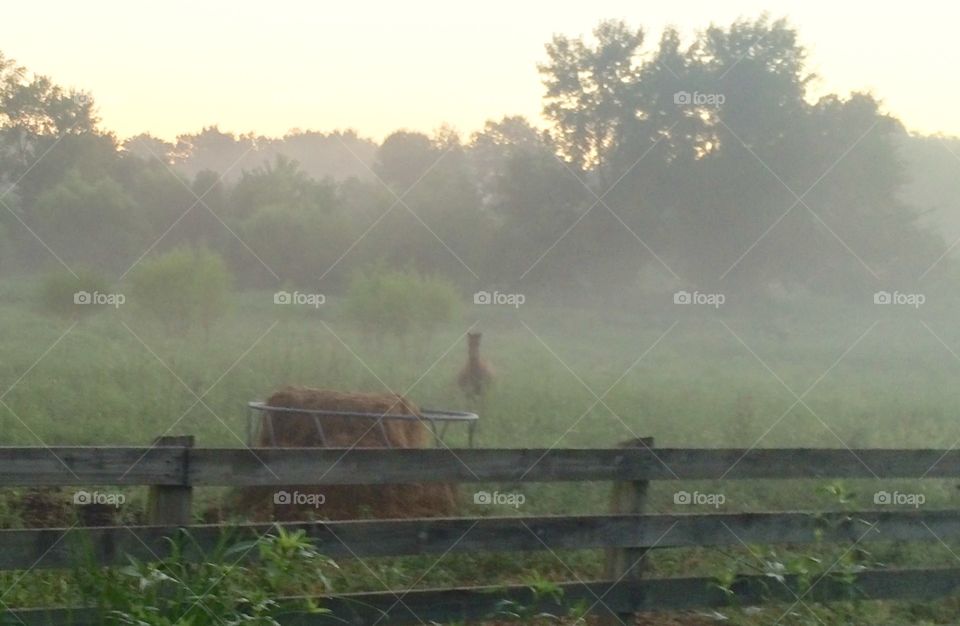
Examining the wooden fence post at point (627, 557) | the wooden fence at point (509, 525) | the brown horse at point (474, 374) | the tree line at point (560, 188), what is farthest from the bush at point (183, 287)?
the wooden fence post at point (627, 557)

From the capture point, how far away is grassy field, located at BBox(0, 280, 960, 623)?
384 inches

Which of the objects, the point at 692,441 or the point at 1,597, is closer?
the point at 1,597

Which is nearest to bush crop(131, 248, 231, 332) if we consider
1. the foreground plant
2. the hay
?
the hay

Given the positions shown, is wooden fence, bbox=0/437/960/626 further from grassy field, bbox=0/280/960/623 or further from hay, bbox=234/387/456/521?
hay, bbox=234/387/456/521

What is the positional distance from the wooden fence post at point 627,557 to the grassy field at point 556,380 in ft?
5.67

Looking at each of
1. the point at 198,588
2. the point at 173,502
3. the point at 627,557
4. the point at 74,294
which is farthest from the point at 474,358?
the point at 198,588

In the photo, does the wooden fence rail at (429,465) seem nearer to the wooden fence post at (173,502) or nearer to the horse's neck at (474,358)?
the wooden fence post at (173,502)

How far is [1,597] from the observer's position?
4.93 metres

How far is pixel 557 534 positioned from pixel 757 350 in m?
8.54

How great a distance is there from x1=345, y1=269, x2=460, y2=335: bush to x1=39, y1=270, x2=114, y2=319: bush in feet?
8.08

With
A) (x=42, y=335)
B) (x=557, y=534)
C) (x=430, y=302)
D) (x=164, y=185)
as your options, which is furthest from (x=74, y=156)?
(x=557, y=534)

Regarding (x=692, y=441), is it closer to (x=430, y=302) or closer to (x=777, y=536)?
(x=430, y=302)

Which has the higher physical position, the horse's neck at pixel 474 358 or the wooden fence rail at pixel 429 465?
the horse's neck at pixel 474 358

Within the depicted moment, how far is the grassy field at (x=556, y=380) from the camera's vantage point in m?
9.76
